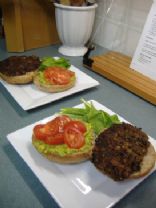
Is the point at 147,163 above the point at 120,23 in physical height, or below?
below

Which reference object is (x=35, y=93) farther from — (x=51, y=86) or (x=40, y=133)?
(x=40, y=133)

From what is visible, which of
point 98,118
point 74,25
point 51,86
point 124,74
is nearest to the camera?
point 98,118

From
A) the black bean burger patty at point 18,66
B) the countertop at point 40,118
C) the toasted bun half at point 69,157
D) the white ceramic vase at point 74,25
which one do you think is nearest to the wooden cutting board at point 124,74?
the countertop at point 40,118

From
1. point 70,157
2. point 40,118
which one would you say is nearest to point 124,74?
point 40,118

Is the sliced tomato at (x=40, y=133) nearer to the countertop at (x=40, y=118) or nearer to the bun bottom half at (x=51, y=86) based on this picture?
the countertop at (x=40, y=118)

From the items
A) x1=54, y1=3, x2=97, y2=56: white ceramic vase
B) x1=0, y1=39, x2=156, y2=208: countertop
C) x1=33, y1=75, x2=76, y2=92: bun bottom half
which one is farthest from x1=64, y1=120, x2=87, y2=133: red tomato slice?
x1=54, y1=3, x2=97, y2=56: white ceramic vase

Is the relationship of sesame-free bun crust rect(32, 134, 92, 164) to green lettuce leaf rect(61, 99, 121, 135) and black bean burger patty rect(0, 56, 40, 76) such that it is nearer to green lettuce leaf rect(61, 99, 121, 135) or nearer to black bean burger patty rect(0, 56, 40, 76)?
green lettuce leaf rect(61, 99, 121, 135)

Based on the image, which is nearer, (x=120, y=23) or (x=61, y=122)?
(x=61, y=122)
